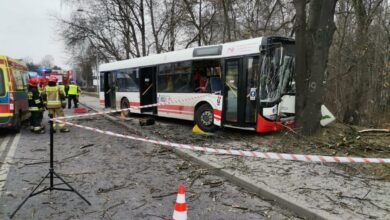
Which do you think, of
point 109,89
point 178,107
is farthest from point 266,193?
point 109,89

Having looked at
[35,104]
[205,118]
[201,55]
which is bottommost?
[205,118]

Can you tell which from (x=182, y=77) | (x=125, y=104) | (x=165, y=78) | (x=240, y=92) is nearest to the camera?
(x=240, y=92)

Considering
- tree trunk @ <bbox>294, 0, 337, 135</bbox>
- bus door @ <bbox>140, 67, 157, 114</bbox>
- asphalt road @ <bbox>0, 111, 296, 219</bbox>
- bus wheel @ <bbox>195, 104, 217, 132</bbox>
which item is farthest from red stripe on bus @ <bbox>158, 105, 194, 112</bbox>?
tree trunk @ <bbox>294, 0, 337, 135</bbox>

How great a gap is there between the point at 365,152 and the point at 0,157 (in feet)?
25.2

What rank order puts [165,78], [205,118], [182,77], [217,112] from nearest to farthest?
[217,112], [205,118], [182,77], [165,78]

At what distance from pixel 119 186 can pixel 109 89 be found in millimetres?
12864

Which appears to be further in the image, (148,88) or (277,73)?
(148,88)

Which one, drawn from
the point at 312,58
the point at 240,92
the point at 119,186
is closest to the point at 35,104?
the point at 240,92

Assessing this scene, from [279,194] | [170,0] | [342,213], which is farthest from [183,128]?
[170,0]

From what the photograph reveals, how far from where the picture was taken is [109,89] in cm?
1775

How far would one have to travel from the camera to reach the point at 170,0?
82.6 feet

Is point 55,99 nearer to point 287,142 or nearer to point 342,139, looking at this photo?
point 287,142

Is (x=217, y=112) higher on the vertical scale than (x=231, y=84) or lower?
lower

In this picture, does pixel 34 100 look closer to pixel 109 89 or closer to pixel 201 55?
pixel 201 55
